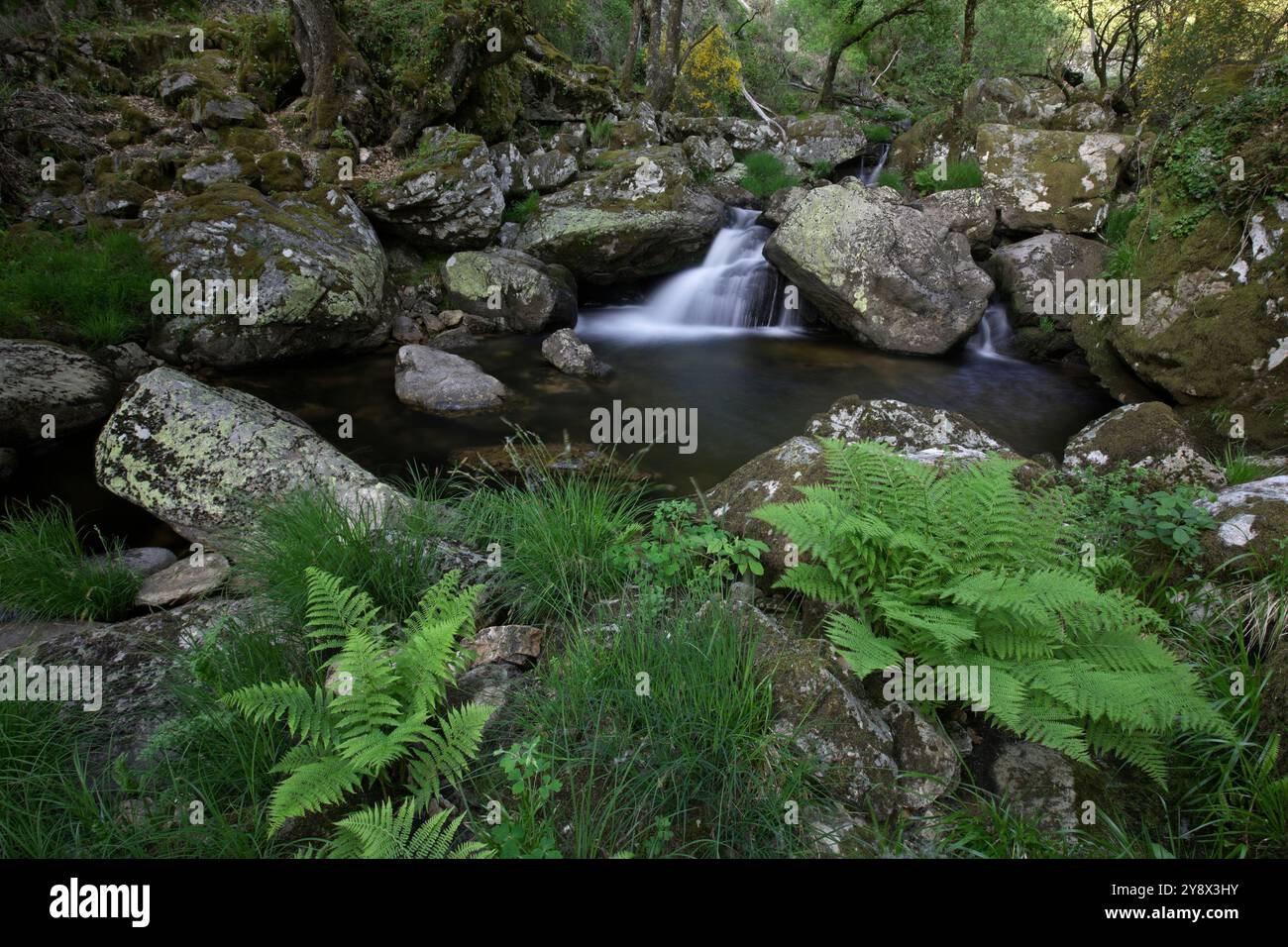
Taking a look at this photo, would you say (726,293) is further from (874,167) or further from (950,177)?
(874,167)

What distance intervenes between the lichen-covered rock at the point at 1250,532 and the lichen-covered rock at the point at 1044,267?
8178mm

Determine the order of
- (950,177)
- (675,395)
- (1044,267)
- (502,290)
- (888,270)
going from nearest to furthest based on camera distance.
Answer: (675,395) < (888,270) < (1044,267) < (502,290) < (950,177)

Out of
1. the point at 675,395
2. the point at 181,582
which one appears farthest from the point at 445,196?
the point at 181,582

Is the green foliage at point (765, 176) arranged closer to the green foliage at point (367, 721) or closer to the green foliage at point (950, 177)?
the green foliage at point (950, 177)

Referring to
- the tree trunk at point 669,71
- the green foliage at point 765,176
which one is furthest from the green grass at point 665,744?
the tree trunk at point 669,71

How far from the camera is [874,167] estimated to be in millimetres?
17328

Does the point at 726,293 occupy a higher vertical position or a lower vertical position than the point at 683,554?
higher

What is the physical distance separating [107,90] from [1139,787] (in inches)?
733

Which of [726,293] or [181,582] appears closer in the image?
[181,582]

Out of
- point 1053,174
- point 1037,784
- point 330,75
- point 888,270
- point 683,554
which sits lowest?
point 1037,784

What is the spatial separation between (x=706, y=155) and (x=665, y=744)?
1672 centimetres

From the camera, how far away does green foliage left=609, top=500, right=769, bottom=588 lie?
3201mm

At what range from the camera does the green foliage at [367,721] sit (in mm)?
2229
